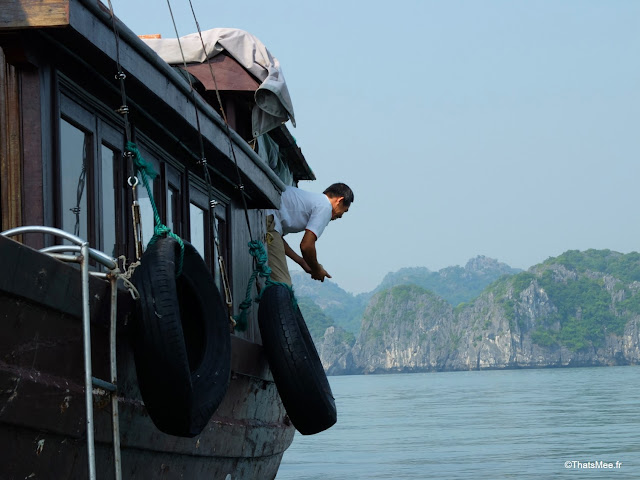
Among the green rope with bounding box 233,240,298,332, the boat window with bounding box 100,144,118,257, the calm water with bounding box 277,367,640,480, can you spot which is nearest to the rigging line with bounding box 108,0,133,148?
the boat window with bounding box 100,144,118,257

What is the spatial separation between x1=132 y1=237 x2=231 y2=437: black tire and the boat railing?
13cm

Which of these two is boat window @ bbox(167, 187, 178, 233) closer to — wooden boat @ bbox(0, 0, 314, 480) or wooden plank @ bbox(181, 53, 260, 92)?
wooden boat @ bbox(0, 0, 314, 480)

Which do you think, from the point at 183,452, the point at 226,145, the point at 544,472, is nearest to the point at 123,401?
the point at 183,452

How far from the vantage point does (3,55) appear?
13.0 feet

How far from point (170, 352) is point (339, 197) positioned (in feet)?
12.3

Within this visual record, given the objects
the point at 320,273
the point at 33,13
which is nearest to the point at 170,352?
the point at 33,13

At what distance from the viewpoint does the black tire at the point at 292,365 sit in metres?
5.55

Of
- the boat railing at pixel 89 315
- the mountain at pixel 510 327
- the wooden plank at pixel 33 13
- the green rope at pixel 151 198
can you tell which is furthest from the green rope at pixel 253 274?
the mountain at pixel 510 327

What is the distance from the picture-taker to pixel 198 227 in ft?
19.5

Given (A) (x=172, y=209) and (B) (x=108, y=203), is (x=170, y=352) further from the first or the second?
(A) (x=172, y=209)

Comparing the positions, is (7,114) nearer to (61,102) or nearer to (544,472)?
(61,102)

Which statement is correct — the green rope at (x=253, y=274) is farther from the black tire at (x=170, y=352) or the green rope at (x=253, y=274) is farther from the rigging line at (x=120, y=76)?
the rigging line at (x=120, y=76)

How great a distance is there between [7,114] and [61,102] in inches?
10.6

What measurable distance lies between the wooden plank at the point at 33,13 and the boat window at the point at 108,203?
2.85 ft
